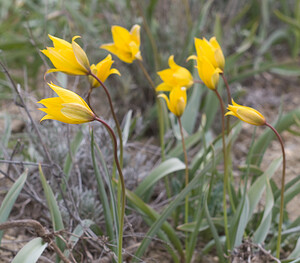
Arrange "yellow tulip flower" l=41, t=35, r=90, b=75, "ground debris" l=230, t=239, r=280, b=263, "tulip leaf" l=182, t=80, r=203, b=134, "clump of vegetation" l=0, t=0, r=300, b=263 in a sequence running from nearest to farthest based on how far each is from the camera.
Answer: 1. "yellow tulip flower" l=41, t=35, r=90, b=75
2. "clump of vegetation" l=0, t=0, r=300, b=263
3. "ground debris" l=230, t=239, r=280, b=263
4. "tulip leaf" l=182, t=80, r=203, b=134

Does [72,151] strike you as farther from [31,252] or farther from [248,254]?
[248,254]

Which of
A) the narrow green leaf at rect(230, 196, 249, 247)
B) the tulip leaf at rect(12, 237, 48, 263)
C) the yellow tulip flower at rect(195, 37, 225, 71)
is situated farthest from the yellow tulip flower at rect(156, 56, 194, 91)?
the tulip leaf at rect(12, 237, 48, 263)

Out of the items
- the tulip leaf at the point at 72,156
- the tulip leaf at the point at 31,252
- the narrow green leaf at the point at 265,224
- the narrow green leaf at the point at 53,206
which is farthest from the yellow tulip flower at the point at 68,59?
the narrow green leaf at the point at 265,224

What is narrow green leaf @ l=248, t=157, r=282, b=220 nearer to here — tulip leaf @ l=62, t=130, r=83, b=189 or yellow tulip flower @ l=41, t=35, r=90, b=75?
tulip leaf @ l=62, t=130, r=83, b=189

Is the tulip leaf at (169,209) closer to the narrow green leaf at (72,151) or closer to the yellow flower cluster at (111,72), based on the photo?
the yellow flower cluster at (111,72)

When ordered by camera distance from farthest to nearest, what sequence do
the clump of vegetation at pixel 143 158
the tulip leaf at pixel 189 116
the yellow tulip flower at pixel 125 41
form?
the tulip leaf at pixel 189 116, the yellow tulip flower at pixel 125 41, the clump of vegetation at pixel 143 158

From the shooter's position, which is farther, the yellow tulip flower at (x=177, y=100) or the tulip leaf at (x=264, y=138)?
the tulip leaf at (x=264, y=138)
